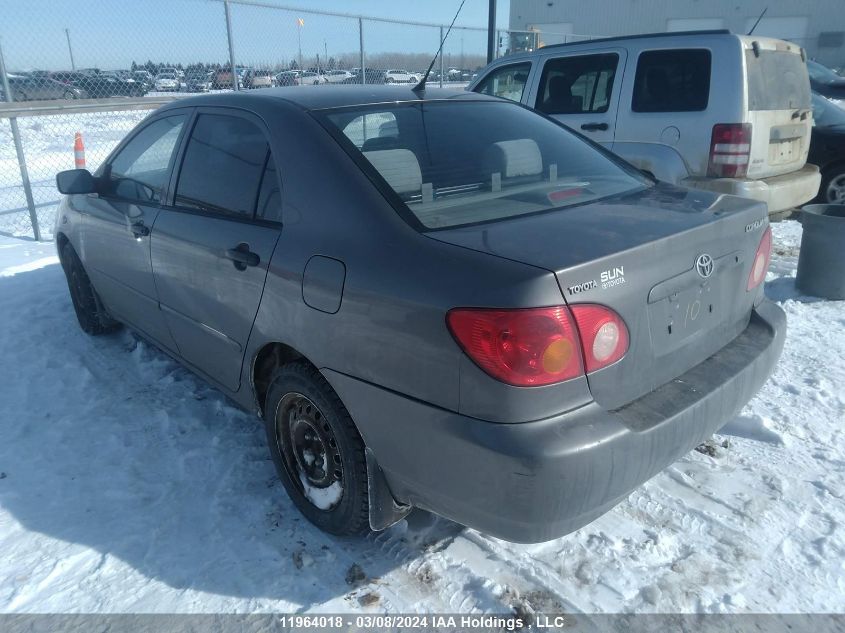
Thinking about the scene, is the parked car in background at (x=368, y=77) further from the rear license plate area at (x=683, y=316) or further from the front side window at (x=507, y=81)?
the rear license plate area at (x=683, y=316)

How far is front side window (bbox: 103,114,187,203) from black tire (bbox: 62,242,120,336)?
31.6 inches

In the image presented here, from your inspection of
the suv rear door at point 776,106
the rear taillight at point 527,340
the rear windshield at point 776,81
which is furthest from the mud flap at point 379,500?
the rear windshield at point 776,81

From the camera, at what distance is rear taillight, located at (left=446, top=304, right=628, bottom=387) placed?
1901 millimetres

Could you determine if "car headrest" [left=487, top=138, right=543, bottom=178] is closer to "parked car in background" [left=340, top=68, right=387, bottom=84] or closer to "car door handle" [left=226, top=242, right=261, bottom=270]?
"car door handle" [left=226, top=242, right=261, bottom=270]

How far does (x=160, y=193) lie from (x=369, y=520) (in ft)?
6.90

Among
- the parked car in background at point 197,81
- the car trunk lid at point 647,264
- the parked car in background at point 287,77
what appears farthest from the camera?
the parked car in background at point 287,77

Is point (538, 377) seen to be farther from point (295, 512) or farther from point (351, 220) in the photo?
point (295, 512)

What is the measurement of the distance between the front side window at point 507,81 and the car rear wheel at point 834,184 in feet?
12.6

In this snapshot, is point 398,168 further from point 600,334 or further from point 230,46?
point 230,46

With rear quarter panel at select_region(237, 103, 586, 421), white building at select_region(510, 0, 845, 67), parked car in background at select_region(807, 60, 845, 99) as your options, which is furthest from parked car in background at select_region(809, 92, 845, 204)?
white building at select_region(510, 0, 845, 67)

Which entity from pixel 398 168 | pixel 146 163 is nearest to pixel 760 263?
pixel 398 168

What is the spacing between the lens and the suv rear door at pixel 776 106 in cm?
553

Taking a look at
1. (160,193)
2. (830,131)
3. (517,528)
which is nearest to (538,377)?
(517,528)

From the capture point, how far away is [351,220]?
2348 millimetres
